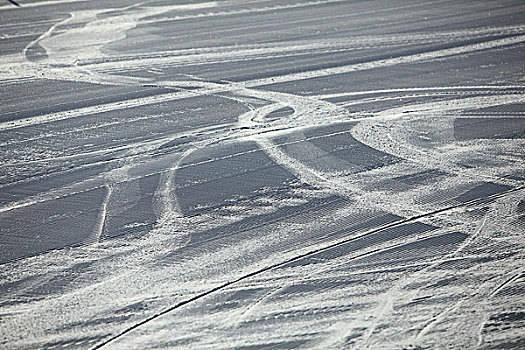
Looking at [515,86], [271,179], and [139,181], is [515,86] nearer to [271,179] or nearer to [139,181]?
[271,179]

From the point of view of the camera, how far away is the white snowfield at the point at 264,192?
4555 mm

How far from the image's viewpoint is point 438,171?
6.77 metres

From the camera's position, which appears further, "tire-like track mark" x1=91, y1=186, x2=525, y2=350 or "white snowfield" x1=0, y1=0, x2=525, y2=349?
"white snowfield" x1=0, y1=0, x2=525, y2=349

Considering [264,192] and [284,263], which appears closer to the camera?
[284,263]

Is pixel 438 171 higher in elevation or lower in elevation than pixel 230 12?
lower

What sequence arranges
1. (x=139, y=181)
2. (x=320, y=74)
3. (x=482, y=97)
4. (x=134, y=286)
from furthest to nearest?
(x=320, y=74)
(x=482, y=97)
(x=139, y=181)
(x=134, y=286)

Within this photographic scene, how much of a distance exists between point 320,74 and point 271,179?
3.63m

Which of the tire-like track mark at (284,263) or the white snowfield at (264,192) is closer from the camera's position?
the tire-like track mark at (284,263)

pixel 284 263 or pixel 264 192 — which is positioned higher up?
pixel 264 192

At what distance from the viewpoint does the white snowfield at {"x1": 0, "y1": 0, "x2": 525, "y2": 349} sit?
4.55m

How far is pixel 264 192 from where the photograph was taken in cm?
641

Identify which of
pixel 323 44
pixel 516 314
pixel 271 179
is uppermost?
pixel 323 44

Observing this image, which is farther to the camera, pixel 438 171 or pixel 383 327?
pixel 438 171

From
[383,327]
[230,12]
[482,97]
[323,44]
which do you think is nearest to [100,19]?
[230,12]
